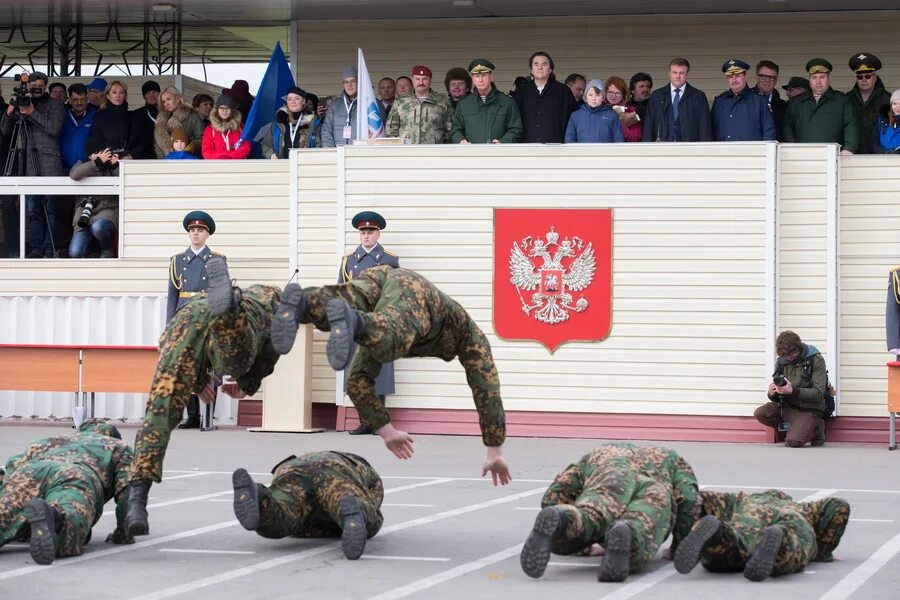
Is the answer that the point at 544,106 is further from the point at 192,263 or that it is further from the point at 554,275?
the point at 192,263

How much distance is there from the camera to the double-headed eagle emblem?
1648 centimetres

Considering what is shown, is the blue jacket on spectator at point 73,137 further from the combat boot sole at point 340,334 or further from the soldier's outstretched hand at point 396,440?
the combat boot sole at point 340,334

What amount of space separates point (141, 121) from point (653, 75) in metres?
6.72

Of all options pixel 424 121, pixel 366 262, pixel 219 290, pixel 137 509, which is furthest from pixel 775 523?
pixel 424 121

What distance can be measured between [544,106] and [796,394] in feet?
13.7

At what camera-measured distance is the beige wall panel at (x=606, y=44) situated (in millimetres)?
20422

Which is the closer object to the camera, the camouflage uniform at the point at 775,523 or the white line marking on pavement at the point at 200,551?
the camouflage uniform at the point at 775,523

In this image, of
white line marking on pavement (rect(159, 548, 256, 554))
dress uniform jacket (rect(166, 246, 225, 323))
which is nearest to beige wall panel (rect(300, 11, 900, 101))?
dress uniform jacket (rect(166, 246, 225, 323))

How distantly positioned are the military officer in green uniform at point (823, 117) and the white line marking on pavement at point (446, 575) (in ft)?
30.3

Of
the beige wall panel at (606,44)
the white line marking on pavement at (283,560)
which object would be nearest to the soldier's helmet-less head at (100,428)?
the white line marking on pavement at (283,560)

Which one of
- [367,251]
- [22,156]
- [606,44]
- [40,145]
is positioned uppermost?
[606,44]

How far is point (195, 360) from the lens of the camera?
8.44 meters

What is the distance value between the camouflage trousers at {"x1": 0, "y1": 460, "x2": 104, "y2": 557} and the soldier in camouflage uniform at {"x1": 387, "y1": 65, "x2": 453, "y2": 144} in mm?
9700

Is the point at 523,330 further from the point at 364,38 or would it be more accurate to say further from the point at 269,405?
the point at 364,38
